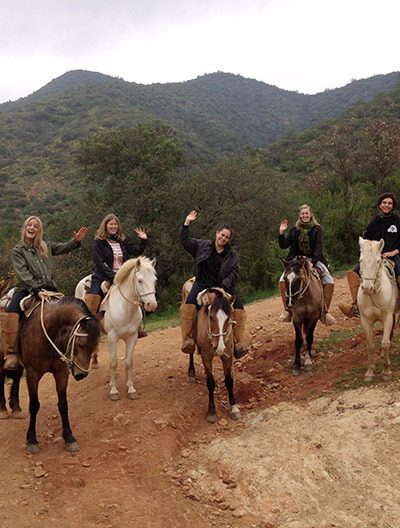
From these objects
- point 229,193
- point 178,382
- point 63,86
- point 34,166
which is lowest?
point 178,382

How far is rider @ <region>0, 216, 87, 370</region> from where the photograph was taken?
6270 mm

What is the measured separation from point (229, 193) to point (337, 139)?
18.9ft

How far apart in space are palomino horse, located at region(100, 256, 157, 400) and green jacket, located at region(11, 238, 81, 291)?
1.15 metres

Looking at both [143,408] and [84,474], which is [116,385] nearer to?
[143,408]

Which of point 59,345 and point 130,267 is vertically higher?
point 130,267

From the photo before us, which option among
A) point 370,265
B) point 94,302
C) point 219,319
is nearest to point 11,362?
point 94,302

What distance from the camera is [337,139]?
22.5 meters

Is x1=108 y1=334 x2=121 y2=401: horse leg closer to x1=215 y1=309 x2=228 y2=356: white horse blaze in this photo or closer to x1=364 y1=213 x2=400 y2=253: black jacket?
x1=215 y1=309 x2=228 y2=356: white horse blaze

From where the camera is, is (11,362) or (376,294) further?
(376,294)

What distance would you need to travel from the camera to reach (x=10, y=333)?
246 inches

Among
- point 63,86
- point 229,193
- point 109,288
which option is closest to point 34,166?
point 229,193

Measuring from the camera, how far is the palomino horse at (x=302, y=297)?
26.1 feet

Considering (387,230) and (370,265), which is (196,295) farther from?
(387,230)

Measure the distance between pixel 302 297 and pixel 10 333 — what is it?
4.68 meters
